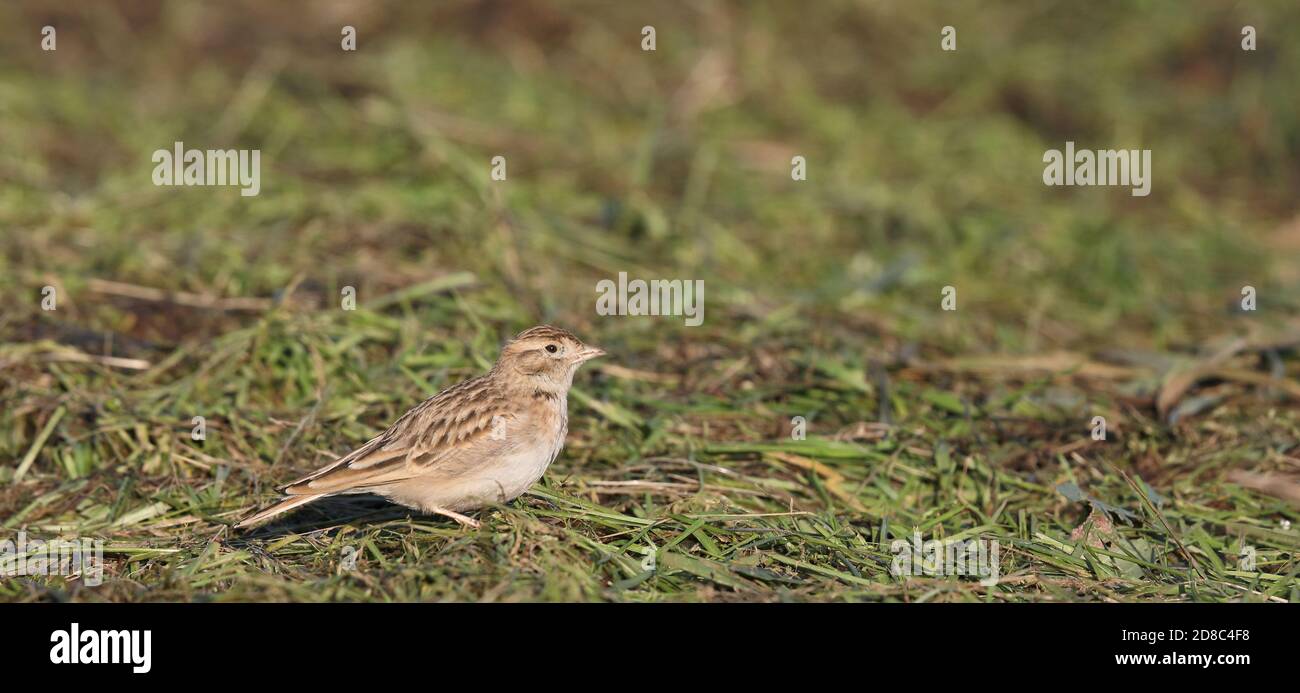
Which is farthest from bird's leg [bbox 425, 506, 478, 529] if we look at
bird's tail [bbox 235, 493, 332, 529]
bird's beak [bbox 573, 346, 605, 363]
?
bird's beak [bbox 573, 346, 605, 363]

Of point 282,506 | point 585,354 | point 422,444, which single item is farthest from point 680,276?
point 282,506

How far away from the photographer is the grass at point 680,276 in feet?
23.7

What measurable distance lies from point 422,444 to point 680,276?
4261 millimetres

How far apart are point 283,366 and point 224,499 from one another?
1.35m

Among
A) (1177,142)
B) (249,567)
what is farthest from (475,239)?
(1177,142)

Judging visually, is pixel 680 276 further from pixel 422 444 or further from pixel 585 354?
pixel 422 444

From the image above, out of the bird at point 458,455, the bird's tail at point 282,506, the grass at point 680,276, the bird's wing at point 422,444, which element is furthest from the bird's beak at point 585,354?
the bird's tail at point 282,506

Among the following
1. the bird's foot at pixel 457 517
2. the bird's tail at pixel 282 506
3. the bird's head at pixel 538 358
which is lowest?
the bird's foot at pixel 457 517

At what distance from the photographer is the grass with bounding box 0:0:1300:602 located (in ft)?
23.7

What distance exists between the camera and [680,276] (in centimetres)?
1100

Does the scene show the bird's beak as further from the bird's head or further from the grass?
the grass

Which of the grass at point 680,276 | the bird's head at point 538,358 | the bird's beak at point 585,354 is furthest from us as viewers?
the bird's beak at point 585,354

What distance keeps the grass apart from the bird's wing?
360 mm

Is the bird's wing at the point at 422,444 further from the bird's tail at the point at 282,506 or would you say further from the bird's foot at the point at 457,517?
the bird's foot at the point at 457,517
